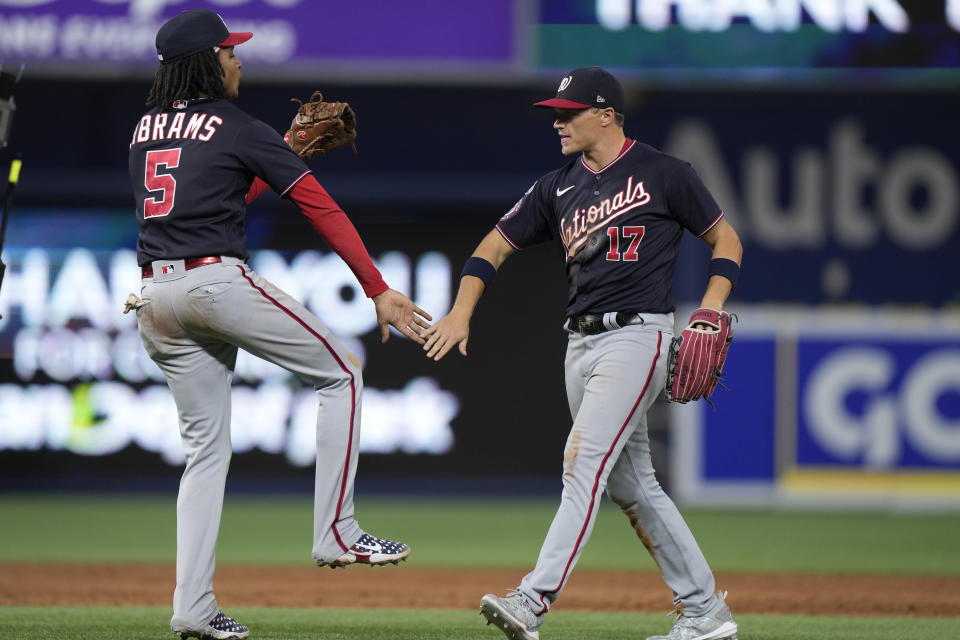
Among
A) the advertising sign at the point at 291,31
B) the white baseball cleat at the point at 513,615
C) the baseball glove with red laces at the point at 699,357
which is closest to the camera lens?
the white baseball cleat at the point at 513,615

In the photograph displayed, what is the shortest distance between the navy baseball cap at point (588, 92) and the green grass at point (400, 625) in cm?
177

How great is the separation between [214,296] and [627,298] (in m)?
1.26

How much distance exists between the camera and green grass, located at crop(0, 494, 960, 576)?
757 centimetres

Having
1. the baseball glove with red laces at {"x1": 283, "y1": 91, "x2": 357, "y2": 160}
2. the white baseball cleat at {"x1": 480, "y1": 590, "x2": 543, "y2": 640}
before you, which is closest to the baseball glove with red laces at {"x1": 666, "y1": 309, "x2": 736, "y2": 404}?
the white baseball cleat at {"x1": 480, "y1": 590, "x2": 543, "y2": 640}

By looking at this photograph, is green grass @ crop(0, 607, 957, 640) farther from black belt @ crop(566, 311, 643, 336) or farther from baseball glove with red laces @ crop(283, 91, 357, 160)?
baseball glove with red laces @ crop(283, 91, 357, 160)

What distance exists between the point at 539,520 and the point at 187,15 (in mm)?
6037

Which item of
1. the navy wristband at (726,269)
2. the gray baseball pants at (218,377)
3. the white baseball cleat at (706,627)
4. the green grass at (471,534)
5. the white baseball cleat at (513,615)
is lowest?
the green grass at (471,534)

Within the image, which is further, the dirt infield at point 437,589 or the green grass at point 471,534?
the green grass at point 471,534

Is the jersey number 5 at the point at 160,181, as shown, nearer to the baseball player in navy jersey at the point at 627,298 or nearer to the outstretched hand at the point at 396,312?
the outstretched hand at the point at 396,312

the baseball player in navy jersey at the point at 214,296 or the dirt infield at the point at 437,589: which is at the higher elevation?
the baseball player in navy jersey at the point at 214,296

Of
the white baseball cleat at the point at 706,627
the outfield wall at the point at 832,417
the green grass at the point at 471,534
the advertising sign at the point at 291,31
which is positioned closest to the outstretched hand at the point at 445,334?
the white baseball cleat at the point at 706,627

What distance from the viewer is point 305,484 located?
1048 cm

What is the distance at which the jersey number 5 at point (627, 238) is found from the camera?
433cm

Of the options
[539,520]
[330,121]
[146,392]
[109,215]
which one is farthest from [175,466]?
[330,121]
